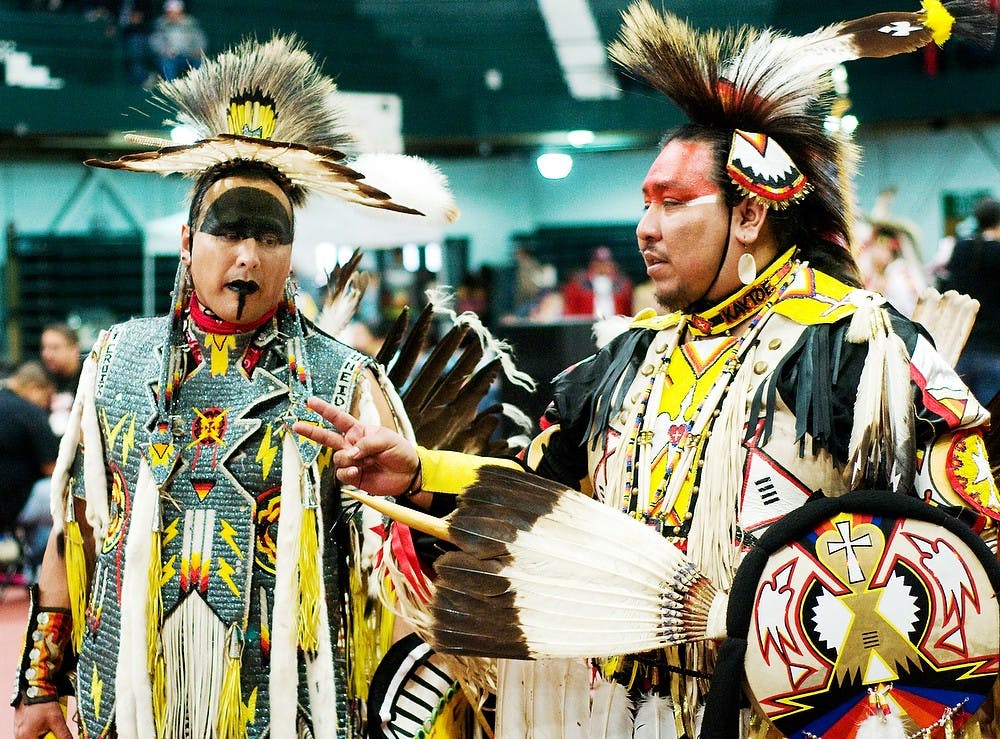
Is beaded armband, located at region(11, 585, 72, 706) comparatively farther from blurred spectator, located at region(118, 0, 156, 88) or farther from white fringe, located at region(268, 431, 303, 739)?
blurred spectator, located at region(118, 0, 156, 88)

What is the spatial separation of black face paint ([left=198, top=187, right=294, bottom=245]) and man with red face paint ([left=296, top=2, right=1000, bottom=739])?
0.49m

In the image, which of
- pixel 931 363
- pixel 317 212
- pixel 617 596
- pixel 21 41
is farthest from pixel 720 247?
pixel 21 41

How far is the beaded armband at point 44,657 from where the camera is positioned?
2354mm

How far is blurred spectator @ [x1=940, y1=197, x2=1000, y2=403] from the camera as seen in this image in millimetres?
5211

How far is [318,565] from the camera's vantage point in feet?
7.46

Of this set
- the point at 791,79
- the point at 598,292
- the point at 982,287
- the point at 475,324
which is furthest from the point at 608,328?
the point at 598,292

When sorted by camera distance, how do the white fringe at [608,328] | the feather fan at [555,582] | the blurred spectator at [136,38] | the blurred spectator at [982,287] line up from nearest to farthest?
1. the feather fan at [555,582]
2. the white fringe at [608,328]
3. the blurred spectator at [982,287]
4. the blurred spectator at [136,38]

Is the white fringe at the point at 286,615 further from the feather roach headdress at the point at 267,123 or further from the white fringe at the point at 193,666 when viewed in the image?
the feather roach headdress at the point at 267,123

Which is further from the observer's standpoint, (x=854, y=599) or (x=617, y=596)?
(x=617, y=596)

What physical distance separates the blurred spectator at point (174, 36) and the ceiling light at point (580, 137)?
11.8 feet

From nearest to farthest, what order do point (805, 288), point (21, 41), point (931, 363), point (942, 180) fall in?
point (931, 363) → point (805, 288) → point (21, 41) → point (942, 180)

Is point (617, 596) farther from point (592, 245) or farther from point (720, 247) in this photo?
point (592, 245)

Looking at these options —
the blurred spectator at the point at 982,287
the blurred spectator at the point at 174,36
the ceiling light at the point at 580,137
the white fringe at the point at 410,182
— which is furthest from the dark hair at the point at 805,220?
the ceiling light at the point at 580,137

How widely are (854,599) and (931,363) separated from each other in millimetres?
411
